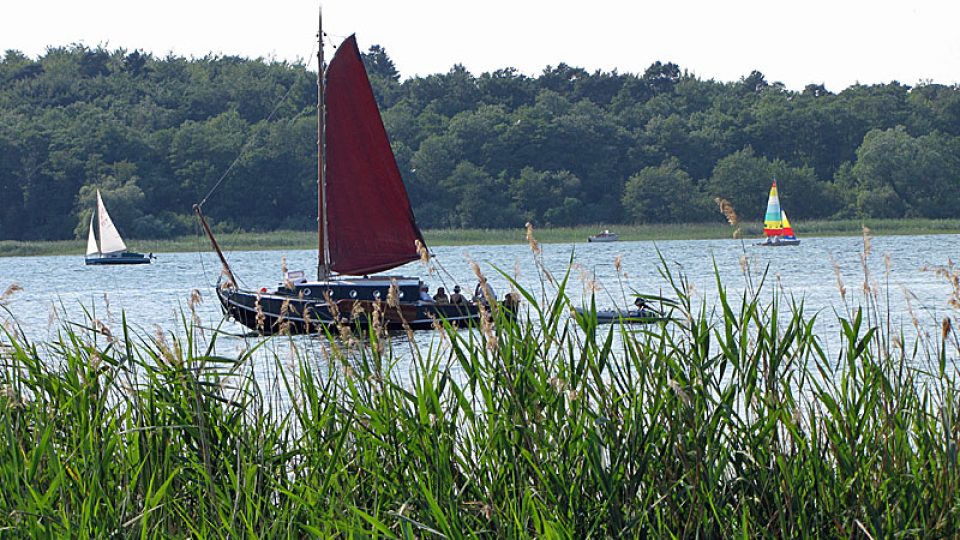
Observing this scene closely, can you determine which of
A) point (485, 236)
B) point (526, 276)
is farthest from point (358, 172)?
point (485, 236)

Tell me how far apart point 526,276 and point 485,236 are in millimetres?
47804

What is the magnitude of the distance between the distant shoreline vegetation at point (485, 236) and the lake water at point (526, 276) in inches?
27.2

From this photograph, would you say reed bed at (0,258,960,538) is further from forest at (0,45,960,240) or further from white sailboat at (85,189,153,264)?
forest at (0,45,960,240)

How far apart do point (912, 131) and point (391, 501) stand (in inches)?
3669

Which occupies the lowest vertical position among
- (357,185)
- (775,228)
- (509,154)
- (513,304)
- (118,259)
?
(118,259)

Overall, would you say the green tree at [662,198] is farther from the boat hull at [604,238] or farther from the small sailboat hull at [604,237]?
the boat hull at [604,238]

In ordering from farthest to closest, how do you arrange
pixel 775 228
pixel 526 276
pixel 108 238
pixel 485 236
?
pixel 485 236 < pixel 775 228 < pixel 108 238 < pixel 526 276

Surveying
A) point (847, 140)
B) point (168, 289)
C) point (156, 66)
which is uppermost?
point (156, 66)

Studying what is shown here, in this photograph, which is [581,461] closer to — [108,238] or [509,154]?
[108,238]

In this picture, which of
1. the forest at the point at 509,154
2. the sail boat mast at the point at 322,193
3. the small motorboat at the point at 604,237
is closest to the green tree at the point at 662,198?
the forest at the point at 509,154

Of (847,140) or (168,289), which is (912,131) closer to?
(847,140)

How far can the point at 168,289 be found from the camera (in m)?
44.5

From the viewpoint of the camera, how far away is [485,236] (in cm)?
7750

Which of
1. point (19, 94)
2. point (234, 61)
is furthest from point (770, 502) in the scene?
point (234, 61)
